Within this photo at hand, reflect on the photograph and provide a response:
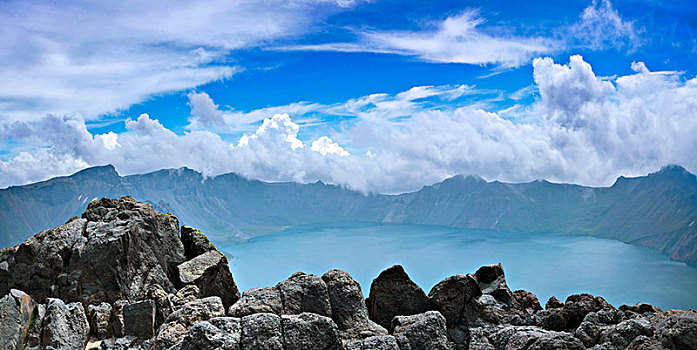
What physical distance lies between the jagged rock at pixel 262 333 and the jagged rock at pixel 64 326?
9.77 meters

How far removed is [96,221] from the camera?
26.8 m

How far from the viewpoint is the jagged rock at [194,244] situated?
27.7m

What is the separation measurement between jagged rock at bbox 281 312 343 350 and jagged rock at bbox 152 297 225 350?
408 cm

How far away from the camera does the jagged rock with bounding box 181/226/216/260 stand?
27.7 m

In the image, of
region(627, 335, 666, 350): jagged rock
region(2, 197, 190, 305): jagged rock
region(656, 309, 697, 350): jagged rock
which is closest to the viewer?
region(656, 309, 697, 350): jagged rock

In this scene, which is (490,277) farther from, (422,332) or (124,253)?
(124,253)

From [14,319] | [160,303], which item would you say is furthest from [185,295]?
[14,319]

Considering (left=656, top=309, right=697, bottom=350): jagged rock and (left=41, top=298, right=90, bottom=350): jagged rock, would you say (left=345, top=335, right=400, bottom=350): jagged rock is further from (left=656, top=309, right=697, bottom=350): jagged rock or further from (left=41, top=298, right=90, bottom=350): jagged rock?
(left=41, top=298, right=90, bottom=350): jagged rock

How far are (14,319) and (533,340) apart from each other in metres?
21.6

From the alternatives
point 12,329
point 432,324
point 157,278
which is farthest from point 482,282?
point 12,329

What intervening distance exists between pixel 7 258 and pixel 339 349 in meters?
19.8

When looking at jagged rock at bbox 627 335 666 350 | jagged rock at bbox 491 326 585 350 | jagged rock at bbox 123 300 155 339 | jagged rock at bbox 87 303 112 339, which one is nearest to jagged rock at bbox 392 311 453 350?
jagged rock at bbox 491 326 585 350

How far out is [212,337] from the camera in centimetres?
1496

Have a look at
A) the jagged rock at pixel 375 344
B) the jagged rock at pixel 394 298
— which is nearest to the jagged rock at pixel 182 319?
the jagged rock at pixel 375 344
